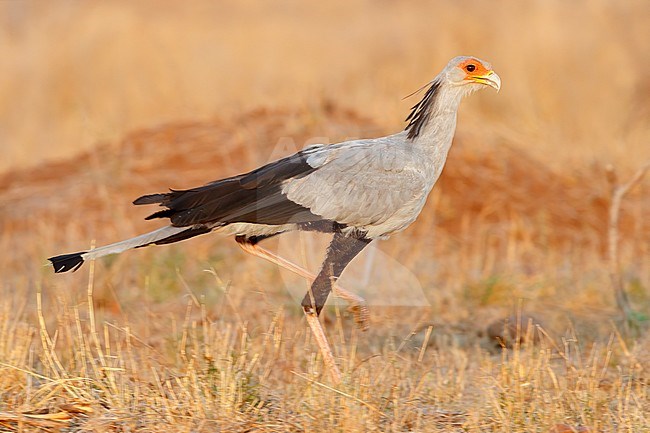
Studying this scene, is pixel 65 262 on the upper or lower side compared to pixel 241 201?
lower

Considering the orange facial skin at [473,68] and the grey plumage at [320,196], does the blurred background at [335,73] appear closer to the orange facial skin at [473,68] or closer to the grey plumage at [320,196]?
the orange facial skin at [473,68]

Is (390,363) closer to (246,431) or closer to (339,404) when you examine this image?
(339,404)

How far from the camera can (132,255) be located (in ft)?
25.1

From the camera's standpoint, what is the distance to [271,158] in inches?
345

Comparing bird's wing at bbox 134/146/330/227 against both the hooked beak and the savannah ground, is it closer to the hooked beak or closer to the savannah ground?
the savannah ground

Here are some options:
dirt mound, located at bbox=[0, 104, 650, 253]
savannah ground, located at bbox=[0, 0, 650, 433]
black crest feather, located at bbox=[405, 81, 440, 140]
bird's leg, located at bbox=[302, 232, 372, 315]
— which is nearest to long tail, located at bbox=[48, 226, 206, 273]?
savannah ground, located at bbox=[0, 0, 650, 433]

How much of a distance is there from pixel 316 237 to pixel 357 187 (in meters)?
2.34

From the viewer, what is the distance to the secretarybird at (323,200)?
189 inches

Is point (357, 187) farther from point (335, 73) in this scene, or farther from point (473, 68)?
point (335, 73)

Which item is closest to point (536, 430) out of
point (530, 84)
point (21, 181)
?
point (21, 181)

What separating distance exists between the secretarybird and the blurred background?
512 centimetres

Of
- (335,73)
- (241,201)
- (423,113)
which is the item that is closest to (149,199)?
(241,201)

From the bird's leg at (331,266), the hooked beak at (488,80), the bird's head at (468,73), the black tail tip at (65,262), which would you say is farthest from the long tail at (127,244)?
the hooked beak at (488,80)

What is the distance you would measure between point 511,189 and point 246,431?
6092mm
